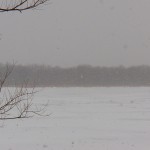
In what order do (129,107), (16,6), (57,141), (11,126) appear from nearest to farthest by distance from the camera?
1. (16,6)
2. (57,141)
3. (11,126)
4. (129,107)

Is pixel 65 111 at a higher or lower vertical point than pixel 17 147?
higher

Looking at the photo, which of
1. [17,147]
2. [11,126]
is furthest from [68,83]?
[17,147]

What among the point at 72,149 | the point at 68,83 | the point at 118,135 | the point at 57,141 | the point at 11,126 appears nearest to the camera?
the point at 72,149

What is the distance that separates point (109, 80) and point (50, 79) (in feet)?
34.5

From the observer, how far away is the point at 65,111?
84.2 feet

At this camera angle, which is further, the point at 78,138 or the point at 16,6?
the point at 78,138

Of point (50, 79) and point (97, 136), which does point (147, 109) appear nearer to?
point (97, 136)

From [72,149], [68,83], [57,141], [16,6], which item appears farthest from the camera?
[68,83]

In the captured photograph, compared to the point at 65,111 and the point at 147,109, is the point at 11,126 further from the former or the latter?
the point at 147,109

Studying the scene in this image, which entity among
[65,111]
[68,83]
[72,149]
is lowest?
[72,149]

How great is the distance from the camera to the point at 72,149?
47.1 ft

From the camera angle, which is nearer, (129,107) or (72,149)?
(72,149)

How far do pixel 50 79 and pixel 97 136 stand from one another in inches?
2211

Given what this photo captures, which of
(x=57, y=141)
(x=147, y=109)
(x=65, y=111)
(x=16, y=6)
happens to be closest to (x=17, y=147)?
(x=57, y=141)
